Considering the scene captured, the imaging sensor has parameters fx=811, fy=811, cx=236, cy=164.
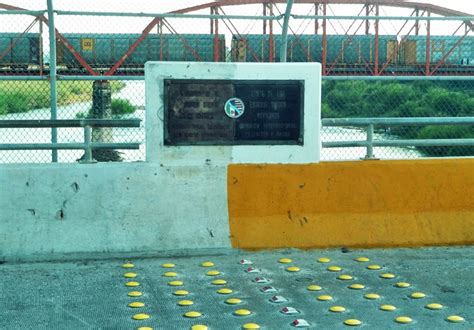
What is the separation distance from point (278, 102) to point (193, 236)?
1.66 meters

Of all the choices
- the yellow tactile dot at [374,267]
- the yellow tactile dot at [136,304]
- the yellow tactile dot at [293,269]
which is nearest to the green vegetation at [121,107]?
the yellow tactile dot at [293,269]

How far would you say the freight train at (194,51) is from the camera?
40.5ft

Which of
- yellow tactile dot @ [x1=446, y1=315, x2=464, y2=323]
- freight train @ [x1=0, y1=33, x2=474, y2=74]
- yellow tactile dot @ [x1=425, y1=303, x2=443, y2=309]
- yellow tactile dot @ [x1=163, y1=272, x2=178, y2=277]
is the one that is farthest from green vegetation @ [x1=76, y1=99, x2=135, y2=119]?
yellow tactile dot @ [x1=446, y1=315, x2=464, y2=323]

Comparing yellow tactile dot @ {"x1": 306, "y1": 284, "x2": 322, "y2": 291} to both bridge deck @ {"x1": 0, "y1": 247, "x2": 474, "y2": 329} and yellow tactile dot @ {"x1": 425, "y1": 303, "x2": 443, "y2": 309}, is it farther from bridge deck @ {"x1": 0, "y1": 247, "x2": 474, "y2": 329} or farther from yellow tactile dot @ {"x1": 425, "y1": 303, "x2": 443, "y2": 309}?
yellow tactile dot @ {"x1": 425, "y1": 303, "x2": 443, "y2": 309}

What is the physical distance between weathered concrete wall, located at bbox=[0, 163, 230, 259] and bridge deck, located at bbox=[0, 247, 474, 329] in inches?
7.8

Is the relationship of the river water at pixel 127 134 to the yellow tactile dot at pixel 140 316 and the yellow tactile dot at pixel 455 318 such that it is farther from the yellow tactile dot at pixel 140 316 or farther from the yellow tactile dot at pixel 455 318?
the yellow tactile dot at pixel 455 318

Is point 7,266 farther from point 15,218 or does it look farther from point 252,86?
point 252,86

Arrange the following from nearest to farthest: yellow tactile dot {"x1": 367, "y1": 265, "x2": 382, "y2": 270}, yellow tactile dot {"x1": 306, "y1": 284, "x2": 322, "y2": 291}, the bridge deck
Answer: the bridge deck, yellow tactile dot {"x1": 306, "y1": 284, "x2": 322, "y2": 291}, yellow tactile dot {"x1": 367, "y1": 265, "x2": 382, "y2": 270}

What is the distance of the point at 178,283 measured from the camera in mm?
7227

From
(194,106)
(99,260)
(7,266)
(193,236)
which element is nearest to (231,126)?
(194,106)

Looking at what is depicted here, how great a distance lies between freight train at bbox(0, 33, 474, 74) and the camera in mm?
12354

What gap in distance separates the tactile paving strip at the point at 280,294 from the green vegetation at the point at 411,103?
12.8 meters

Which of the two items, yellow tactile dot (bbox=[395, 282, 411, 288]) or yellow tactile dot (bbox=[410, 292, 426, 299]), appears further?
yellow tactile dot (bbox=[395, 282, 411, 288])

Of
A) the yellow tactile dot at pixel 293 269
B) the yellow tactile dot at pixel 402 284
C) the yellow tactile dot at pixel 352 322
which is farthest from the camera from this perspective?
the yellow tactile dot at pixel 293 269
